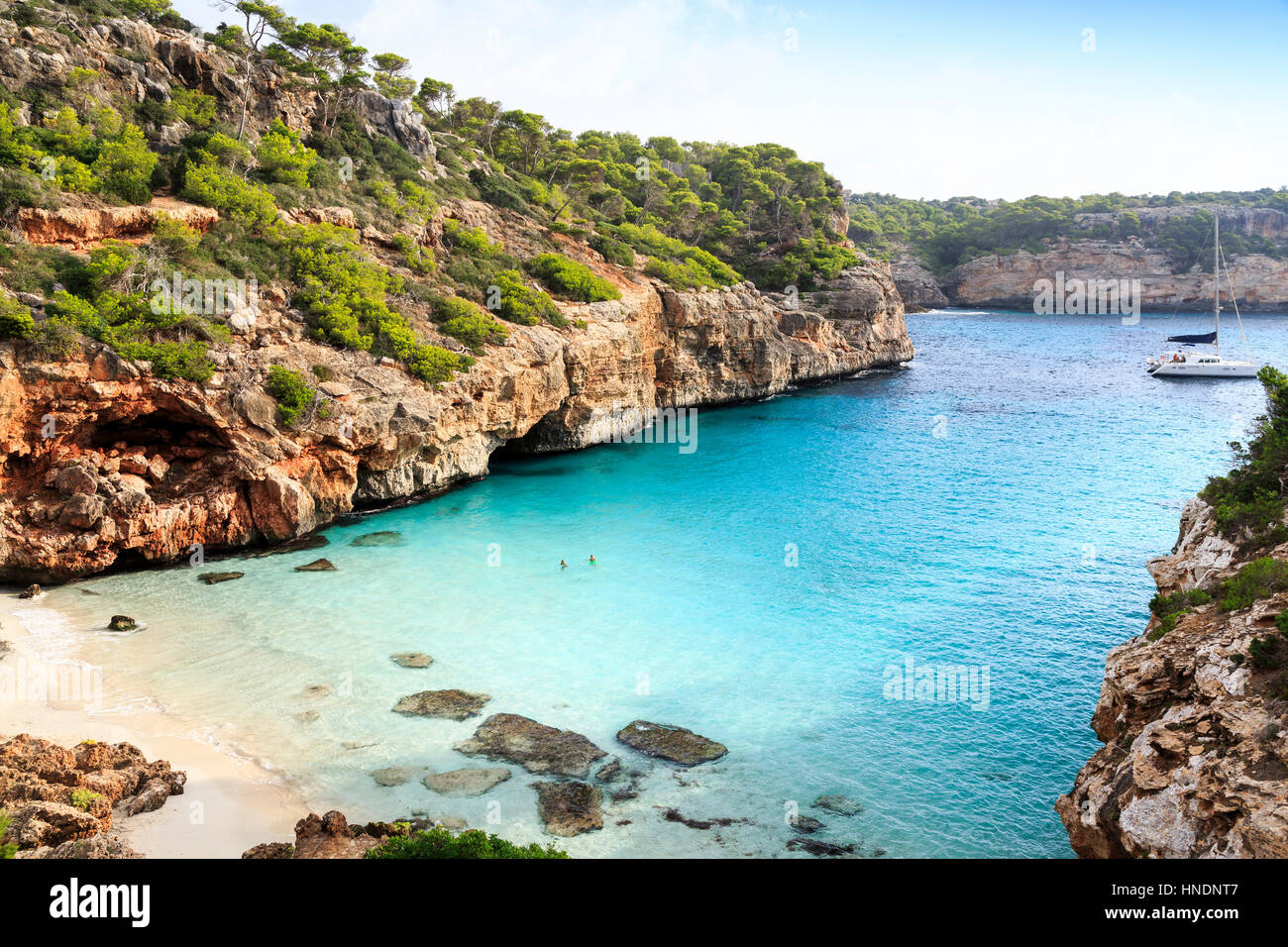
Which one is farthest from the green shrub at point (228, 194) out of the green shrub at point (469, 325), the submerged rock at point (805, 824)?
the submerged rock at point (805, 824)

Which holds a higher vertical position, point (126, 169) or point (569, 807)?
point (126, 169)

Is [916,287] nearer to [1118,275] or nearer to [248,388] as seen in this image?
[1118,275]

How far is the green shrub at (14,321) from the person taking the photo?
885 inches

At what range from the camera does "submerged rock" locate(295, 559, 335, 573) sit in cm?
2561

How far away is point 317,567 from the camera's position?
25828mm

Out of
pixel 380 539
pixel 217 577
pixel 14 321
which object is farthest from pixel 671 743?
pixel 14 321

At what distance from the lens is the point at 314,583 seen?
24625 mm

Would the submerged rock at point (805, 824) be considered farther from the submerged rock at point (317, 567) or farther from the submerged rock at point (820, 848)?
the submerged rock at point (317, 567)

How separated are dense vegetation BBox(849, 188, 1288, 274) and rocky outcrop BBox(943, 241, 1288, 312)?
7.25ft

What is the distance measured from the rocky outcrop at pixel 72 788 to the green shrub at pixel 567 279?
34.3 m

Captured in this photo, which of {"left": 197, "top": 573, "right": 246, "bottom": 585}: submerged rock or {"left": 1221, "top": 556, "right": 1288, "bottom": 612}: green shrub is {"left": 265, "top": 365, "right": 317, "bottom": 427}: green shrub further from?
{"left": 1221, "top": 556, "right": 1288, "bottom": 612}: green shrub

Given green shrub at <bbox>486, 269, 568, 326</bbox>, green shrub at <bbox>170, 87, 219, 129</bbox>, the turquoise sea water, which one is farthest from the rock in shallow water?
green shrub at <bbox>170, 87, 219, 129</bbox>

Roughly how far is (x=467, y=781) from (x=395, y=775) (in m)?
1.50
